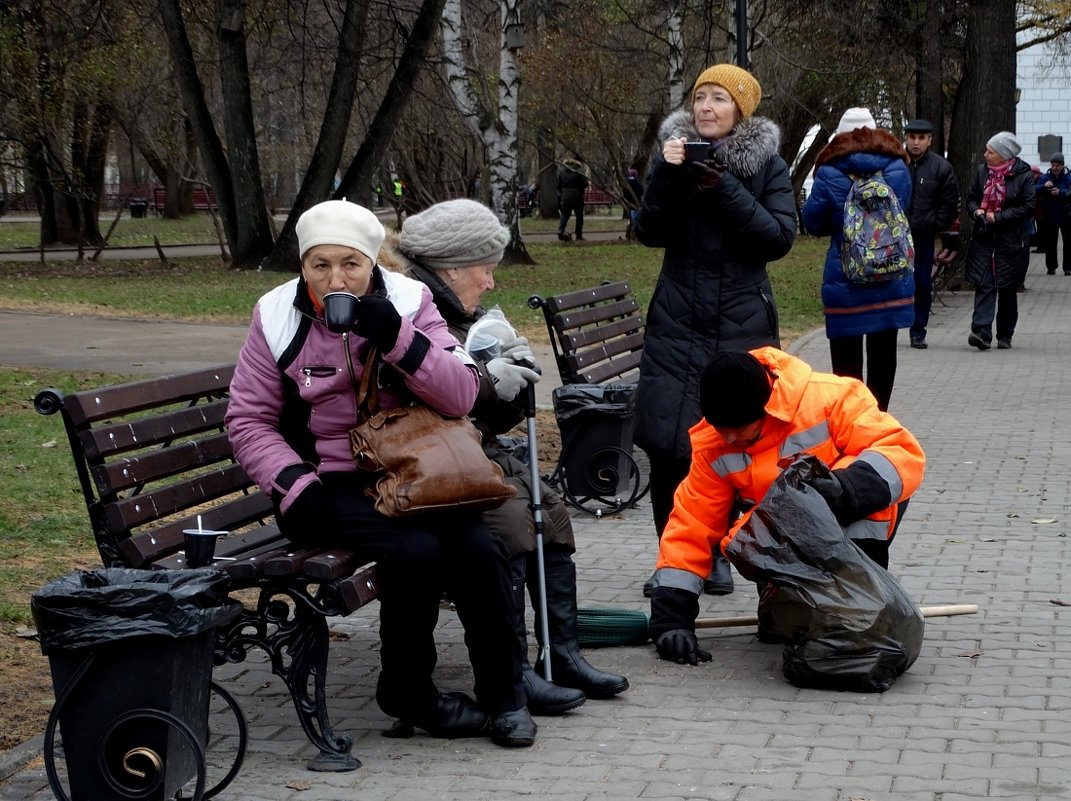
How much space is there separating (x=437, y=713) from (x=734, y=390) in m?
1.32

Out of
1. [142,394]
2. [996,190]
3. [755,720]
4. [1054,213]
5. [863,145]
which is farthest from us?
[1054,213]

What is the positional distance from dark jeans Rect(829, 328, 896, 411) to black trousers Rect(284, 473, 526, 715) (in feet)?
14.5

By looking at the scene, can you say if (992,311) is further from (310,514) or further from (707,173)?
(310,514)

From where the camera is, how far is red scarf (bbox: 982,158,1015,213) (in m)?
14.1

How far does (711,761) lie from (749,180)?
2435 millimetres

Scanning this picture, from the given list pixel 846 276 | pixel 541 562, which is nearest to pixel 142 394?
pixel 541 562

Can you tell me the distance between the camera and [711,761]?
4.30 metres

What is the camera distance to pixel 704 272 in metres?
5.93

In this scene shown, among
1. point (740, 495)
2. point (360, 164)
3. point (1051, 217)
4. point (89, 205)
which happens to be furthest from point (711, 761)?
point (89, 205)

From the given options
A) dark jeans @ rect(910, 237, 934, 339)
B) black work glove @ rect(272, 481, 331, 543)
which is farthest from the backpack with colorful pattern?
dark jeans @ rect(910, 237, 934, 339)

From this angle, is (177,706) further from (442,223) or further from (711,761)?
(442,223)

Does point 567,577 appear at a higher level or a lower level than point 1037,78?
lower

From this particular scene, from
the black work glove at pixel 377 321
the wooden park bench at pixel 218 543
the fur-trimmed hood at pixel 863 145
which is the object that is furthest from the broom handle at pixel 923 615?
the fur-trimmed hood at pixel 863 145

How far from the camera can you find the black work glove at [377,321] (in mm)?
4305
